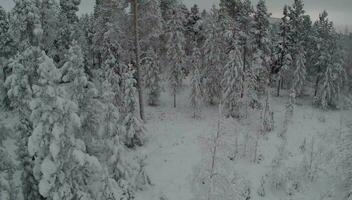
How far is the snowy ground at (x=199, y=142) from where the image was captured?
22859 mm

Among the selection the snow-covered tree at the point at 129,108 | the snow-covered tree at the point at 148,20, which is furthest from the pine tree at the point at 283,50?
the snow-covered tree at the point at 129,108

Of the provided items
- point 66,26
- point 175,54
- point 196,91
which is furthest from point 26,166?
point 66,26

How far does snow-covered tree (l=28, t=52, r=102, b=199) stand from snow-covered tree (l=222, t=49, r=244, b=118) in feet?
69.5

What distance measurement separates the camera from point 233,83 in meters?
33.3

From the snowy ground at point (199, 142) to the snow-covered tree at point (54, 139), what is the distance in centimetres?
756

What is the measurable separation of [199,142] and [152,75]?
1174 centimetres

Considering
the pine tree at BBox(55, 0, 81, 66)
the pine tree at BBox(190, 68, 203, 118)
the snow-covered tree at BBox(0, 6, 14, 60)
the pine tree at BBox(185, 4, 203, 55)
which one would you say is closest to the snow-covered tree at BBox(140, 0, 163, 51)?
the pine tree at BBox(190, 68, 203, 118)

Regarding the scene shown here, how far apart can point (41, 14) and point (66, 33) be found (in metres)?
8.97

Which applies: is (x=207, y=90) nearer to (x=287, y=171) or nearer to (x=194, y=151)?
(x=194, y=151)

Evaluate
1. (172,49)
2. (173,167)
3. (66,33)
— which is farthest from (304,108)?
(66,33)

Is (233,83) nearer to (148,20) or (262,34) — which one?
(262,34)

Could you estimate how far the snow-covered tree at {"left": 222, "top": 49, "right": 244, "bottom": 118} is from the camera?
108 ft

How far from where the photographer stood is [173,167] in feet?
80.6

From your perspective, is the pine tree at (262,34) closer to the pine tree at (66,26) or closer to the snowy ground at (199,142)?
the snowy ground at (199,142)
